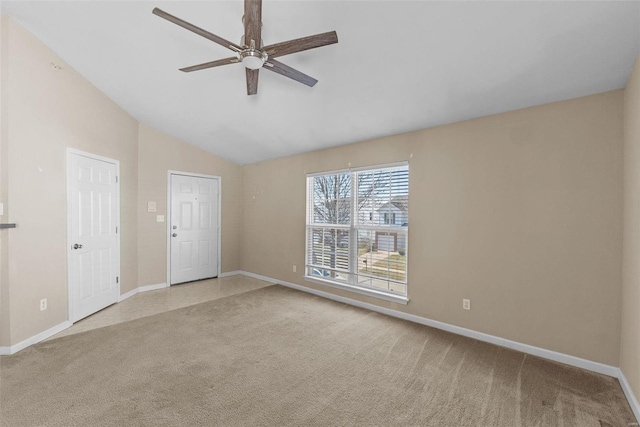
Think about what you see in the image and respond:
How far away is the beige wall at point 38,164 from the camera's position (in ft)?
8.58

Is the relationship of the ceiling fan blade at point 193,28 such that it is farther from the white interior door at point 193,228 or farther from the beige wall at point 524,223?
the white interior door at point 193,228

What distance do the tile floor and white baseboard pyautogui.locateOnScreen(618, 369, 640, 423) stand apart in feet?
14.5

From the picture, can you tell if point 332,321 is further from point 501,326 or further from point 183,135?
point 183,135

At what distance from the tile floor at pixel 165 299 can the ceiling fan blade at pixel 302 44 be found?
3.54 metres

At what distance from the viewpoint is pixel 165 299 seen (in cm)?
428

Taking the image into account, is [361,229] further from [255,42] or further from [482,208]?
[255,42]

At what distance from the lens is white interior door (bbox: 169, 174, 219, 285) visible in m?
5.07

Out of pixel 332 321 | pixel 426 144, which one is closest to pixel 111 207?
pixel 332 321

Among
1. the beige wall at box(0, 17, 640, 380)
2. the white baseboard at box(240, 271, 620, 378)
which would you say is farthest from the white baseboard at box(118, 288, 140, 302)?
the white baseboard at box(240, 271, 620, 378)

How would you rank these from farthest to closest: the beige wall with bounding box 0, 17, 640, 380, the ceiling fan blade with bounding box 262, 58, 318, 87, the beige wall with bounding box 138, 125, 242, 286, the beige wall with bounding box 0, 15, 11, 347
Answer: the beige wall with bounding box 138, 125, 242, 286, the beige wall with bounding box 0, 15, 11, 347, the beige wall with bounding box 0, 17, 640, 380, the ceiling fan blade with bounding box 262, 58, 318, 87

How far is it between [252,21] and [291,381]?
2.59 metres

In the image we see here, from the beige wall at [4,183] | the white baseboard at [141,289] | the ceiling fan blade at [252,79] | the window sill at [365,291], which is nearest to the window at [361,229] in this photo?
the window sill at [365,291]

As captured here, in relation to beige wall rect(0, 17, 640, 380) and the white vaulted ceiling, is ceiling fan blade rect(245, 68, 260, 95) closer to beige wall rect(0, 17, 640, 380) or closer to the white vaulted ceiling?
the white vaulted ceiling

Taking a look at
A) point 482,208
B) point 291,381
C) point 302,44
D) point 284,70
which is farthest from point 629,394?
point 284,70
